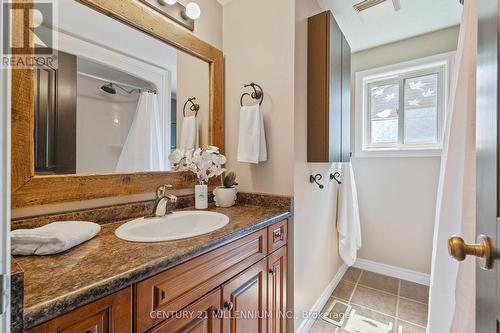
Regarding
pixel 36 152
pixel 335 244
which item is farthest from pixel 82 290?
pixel 335 244

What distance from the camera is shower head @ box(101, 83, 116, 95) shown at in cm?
107

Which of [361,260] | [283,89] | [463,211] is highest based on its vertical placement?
[283,89]

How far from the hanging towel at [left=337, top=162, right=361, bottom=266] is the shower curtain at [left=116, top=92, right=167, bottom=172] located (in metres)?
1.56

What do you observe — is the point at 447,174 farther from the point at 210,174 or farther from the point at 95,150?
the point at 95,150

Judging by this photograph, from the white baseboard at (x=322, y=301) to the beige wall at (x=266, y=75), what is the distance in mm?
946

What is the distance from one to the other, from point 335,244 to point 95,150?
6.64 feet

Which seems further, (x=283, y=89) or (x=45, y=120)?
(x=283, y=89)

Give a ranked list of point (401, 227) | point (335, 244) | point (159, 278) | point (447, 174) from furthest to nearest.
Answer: point (401, 227) < point (335, 244) < point (447, 174) < point (159, 278)

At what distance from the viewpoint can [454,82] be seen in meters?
0.95

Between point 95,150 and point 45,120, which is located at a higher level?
point 45,120

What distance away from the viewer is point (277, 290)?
1.23 m

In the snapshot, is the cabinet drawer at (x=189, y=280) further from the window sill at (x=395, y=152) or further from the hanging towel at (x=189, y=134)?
the window sill at (x=395, y=152)

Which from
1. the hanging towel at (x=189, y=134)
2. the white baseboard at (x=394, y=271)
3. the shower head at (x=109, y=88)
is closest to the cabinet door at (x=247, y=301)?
the hanging towel at (x=189, y=134)

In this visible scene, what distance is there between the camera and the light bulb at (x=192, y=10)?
4.45ft
